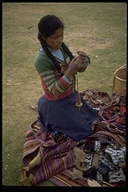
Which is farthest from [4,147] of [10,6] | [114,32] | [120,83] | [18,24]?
[10,6]

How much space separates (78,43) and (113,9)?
309cm

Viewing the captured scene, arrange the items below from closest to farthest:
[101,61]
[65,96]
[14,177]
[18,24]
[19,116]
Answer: [14,177] → [65,96] → [19,116] → [101,61] → [18,24]

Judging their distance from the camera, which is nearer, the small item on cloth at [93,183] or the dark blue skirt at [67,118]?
the small item on cloth at [93,183]

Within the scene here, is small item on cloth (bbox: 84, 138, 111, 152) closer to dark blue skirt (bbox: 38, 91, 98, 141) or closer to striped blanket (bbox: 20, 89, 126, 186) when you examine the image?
striped blanket (bbox: 20, 89, 126, 186)

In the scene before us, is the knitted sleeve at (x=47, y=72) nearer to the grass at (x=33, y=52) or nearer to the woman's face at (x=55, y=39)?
the woman's face at (x=55, y=39)

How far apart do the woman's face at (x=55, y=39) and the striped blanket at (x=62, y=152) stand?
111 cm

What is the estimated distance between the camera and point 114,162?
8.98ft

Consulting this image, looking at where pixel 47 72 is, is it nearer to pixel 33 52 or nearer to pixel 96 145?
pixel 96 145

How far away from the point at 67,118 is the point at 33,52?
3217 millimetres

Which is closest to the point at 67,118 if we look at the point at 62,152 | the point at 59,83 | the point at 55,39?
the point at 62,152

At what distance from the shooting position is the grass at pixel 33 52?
359 centimetres

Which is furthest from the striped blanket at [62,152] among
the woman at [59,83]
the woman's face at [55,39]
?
the woman's face at [55,39]

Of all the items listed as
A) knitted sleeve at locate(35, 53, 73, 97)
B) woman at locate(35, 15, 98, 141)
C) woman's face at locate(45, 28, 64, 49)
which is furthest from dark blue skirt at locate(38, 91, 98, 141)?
woman's face at locate(45, 28, 64, 49)
